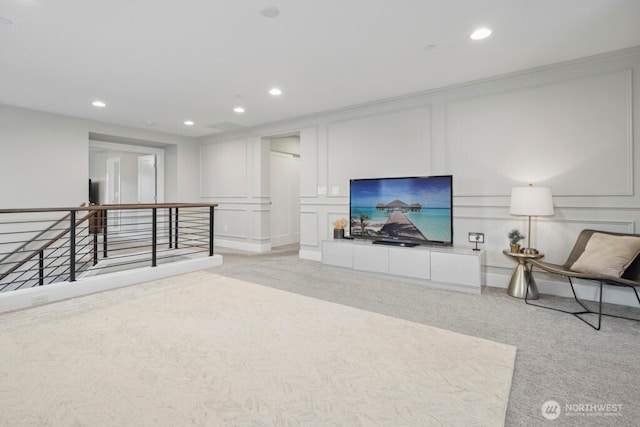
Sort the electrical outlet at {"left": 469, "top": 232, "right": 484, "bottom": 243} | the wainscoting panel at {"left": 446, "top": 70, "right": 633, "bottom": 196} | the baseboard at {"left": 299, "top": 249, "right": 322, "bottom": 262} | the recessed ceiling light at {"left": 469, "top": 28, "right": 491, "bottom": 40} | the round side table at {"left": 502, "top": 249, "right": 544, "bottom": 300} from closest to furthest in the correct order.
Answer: the recessed ceiling light at {"left": 469, "top": 28, "right": 491, "bottom": 40} → the wainscoting panel at {"left": 446, "top": 70, "right": 633, "bottom": 196} → the round side table at {"left": 502, "top": 249, "right": 544, "bottom": 300} → the electrical outlet at {"left": 469, "top": 232, "right": 484, "bottom": 243} → the baseboard at {"left": 299, "top": 249, "right": 322, "bottom": 262}

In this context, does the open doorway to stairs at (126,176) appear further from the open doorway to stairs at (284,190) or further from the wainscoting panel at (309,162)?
the wainscoting panel at (309,162)

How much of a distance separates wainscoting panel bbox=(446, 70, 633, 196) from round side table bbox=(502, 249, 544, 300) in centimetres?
86

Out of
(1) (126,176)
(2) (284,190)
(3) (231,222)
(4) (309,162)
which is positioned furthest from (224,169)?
(1) (126,176)

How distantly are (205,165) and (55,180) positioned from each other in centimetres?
282

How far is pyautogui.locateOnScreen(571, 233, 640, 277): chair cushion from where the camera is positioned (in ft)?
8.73

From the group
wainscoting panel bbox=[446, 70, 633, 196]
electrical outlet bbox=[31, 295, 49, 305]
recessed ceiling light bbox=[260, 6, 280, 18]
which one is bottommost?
electrical outlet bbox=[31, 295, 49, 305]

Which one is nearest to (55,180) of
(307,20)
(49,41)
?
(49,41)

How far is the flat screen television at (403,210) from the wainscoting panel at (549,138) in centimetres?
36

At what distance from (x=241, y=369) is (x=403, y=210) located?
303cm

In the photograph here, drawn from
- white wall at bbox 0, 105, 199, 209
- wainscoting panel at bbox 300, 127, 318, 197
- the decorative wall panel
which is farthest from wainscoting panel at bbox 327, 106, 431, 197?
white wall at bbox 0, 105, 199, 209

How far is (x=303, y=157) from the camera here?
5.70m

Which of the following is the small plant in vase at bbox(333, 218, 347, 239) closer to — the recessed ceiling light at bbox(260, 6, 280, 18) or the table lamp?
the table lamp

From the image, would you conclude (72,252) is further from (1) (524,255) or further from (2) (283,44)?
(1) (524,255)

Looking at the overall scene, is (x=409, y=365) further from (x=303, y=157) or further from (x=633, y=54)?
(x=303, y=157)
